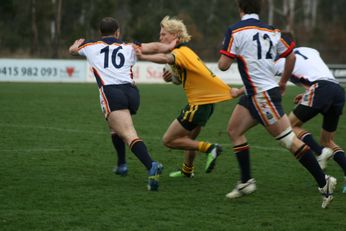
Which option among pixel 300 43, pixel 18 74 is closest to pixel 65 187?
pixel 18 74

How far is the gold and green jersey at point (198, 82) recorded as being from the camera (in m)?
7.50

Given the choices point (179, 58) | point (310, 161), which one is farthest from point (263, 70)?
point (179, 58)

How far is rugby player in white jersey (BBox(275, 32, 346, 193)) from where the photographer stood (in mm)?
7723

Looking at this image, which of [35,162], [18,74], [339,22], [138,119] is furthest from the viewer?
[339,22]

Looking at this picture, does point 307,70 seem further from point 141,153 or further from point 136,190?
point 136,190

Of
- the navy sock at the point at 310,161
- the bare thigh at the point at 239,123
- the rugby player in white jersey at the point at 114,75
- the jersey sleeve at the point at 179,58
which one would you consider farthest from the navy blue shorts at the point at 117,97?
the navy sock at the point at 310,161

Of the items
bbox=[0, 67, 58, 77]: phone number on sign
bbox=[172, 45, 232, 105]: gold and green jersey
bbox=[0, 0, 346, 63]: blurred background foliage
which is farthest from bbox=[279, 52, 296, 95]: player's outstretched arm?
bbox=[0, 0, 346, 63]: blurred background foliage

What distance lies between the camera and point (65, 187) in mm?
7363

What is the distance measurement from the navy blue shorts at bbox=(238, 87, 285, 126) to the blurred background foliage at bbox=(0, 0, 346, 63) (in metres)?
35.0

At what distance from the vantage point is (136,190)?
733 cm

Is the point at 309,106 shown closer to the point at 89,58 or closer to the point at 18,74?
the point at 89,58

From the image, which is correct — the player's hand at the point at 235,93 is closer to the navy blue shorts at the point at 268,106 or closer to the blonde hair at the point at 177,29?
the navy blue shorts at the point at 268,106

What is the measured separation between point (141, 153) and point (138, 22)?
43.6 metres

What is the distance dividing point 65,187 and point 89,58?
1473mm
